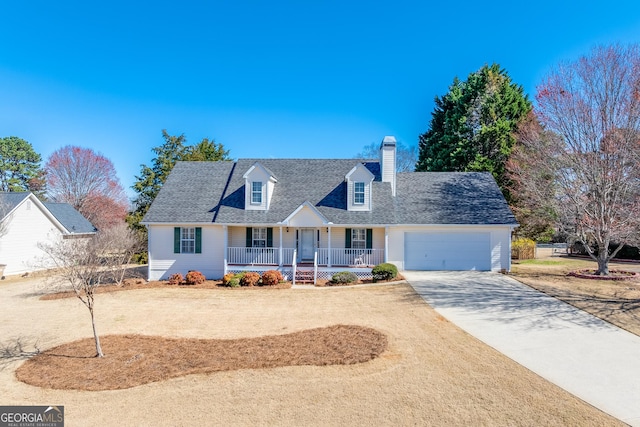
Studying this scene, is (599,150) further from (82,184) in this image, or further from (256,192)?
(82,184)

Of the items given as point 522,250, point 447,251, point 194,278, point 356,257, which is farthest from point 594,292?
point 194,278

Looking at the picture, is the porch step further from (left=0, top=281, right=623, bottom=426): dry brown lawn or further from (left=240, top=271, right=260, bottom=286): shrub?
(left=0, top=281, right=623, bottom=426): dry brown lawn

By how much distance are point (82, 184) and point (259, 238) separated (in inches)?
1271

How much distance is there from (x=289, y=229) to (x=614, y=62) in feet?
63.0

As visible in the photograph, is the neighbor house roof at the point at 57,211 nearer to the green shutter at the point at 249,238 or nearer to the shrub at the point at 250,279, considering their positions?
the green shutter at the point at 249,238

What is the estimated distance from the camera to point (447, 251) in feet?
66.8

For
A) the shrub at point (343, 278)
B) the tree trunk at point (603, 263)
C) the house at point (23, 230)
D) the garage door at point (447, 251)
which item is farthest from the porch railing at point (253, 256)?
the tree trunk at point (603, 263)

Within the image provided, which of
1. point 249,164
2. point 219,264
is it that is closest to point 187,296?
point 219,264

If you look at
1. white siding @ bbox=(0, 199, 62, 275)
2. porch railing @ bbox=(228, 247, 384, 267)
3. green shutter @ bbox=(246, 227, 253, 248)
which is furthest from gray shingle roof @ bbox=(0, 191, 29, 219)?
green shutter @ bbox=(246, 227, 253, 248)

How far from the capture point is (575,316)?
1130cm

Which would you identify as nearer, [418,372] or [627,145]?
[418,372]

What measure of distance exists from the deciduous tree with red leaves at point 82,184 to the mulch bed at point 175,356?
35.5m

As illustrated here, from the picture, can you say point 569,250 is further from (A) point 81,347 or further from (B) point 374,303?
(A) point 81,347

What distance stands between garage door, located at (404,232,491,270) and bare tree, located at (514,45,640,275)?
15.5ft
